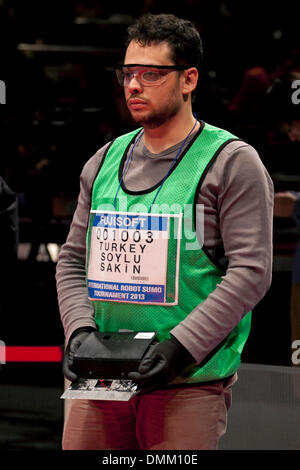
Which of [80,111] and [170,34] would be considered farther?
[80,111]

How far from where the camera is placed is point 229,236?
200 cm

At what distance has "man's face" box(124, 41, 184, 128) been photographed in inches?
82.1

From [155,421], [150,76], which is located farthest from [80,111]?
[155,421]

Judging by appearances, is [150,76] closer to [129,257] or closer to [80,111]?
[129,257]

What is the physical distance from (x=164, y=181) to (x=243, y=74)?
9.30ft

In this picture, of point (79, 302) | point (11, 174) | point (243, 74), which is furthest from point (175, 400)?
point (243, 74)

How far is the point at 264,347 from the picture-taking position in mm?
4641

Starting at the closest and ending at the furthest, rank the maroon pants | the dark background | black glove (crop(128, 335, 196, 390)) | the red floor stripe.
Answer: black glove (crop(128, 335, 196, 390))
the maroon pants
the red floor stripe
the dark background

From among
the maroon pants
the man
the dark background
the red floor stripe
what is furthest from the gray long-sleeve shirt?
the dark background

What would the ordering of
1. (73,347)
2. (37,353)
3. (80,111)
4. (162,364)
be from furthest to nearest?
(80,111)
(37,353)
(73,347)
(162,364)

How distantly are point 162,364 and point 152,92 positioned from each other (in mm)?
656

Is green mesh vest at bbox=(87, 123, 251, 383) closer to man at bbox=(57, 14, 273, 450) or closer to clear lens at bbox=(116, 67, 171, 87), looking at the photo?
man at bbox=(57, 14, 273, 450)

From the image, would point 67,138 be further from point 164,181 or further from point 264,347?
point 164,181

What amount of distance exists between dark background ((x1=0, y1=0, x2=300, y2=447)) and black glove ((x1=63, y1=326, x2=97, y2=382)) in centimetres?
193
